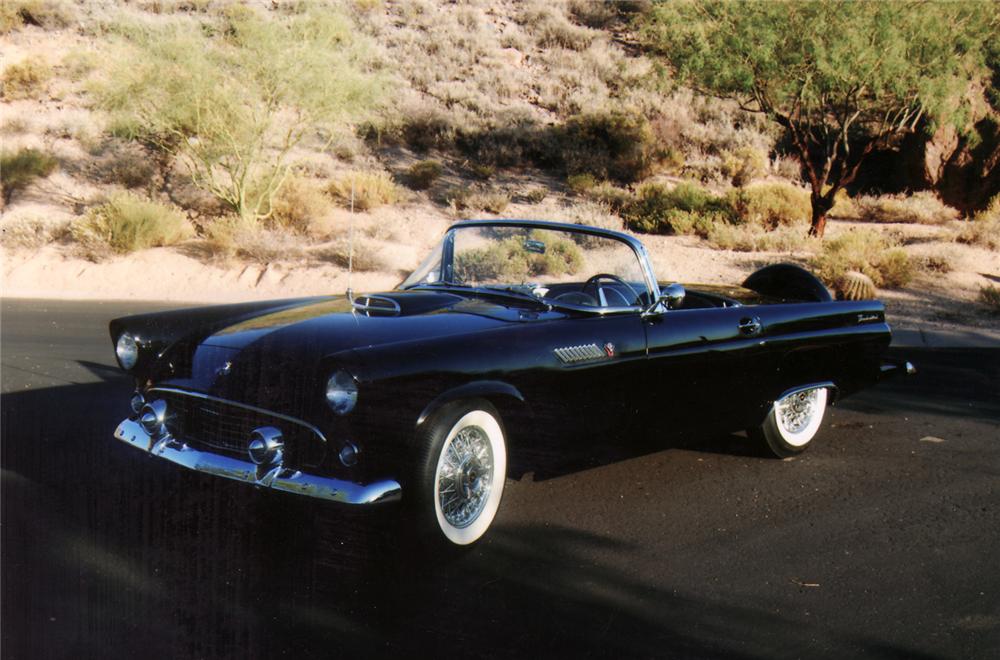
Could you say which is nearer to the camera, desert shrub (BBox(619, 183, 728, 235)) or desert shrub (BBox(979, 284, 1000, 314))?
desert shrub (BBox(979, 284, 1000, 314))

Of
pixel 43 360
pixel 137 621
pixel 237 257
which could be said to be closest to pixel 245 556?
pixel 137 621

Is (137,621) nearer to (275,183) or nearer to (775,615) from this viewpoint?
(775,615)

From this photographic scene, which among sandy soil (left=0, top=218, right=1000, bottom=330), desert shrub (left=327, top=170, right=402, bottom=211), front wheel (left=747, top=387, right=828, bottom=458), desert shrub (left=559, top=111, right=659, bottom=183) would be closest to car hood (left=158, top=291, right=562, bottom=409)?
front wheel (left=747, top=387, right=828, bottom=458)

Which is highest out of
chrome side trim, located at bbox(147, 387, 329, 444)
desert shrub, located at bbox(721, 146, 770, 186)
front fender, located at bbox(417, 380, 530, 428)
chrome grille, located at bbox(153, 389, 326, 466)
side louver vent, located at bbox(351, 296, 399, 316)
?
desert shrub, located at bbox(721, 146, 770, 186)

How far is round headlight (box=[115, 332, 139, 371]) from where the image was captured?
15.1 feet

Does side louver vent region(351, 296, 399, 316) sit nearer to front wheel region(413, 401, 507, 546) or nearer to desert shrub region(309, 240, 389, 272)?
front wheel region(413, 401, 507, 546)

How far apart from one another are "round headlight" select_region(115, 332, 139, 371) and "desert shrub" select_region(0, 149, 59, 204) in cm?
2016

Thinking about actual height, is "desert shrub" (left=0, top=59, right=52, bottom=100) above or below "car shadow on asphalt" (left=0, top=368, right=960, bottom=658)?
above

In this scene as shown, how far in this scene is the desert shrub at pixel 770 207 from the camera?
2019 cm

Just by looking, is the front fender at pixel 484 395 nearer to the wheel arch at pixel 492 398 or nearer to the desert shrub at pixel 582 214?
the wheel arch at pixel 492 398

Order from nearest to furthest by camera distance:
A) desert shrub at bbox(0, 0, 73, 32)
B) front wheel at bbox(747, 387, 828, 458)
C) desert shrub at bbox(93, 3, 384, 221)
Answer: front wheel at bbox(747, 387, 828, 458)
desert shrub at bbox(93, 3, 384, 221)
desert shrub at bbox(0, 0, 73, 32)

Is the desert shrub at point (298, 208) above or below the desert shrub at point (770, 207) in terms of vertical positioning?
below

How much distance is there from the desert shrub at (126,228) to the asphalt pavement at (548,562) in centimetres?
1235

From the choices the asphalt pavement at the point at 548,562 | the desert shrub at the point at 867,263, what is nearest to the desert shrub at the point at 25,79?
the desert shrub at the point at 867,263
